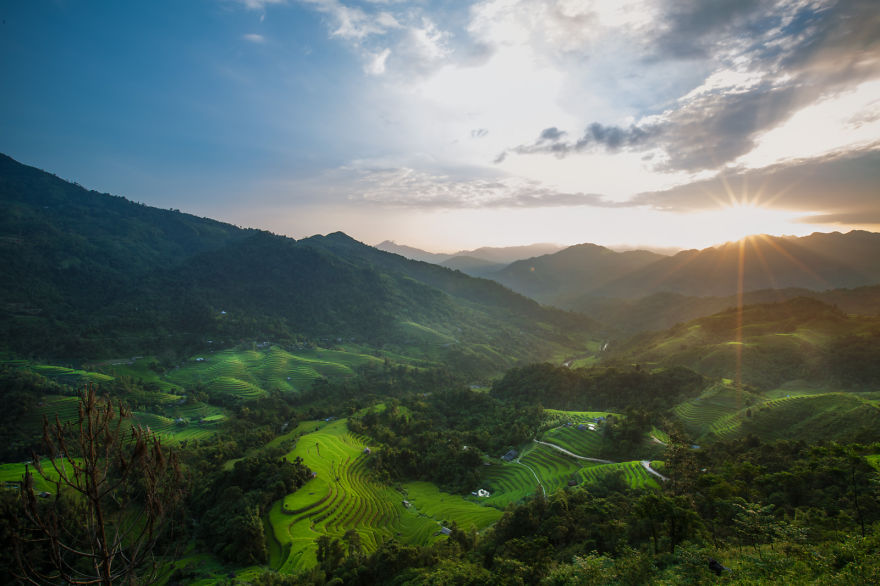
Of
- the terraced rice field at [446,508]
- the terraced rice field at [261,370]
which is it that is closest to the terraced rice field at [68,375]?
the terraced rice field at [261,370]

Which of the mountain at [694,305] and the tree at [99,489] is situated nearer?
the tree at [99,489]

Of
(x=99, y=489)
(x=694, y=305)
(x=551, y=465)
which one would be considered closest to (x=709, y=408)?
(x=551, y=465)

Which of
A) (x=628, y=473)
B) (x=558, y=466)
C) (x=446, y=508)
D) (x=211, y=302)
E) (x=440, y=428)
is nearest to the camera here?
(x=628, y=473)

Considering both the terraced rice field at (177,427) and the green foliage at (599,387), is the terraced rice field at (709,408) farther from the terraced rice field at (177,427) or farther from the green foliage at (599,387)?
the terraced rice field at (177,427)

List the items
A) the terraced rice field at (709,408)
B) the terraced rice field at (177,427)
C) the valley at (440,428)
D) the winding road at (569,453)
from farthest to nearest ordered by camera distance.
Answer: the terraced rice field at (177,427)
the terraced rice field at (709,408)
the winding road at (569,453)
the valley at (440,428)

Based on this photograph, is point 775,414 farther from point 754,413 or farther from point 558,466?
point 558,466

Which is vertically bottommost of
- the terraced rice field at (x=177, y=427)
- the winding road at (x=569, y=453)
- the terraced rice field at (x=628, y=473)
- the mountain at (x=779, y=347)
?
the terraced rice field at (x=177, y=427)

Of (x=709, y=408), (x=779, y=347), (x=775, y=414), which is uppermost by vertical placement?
(x=779, y=347)
